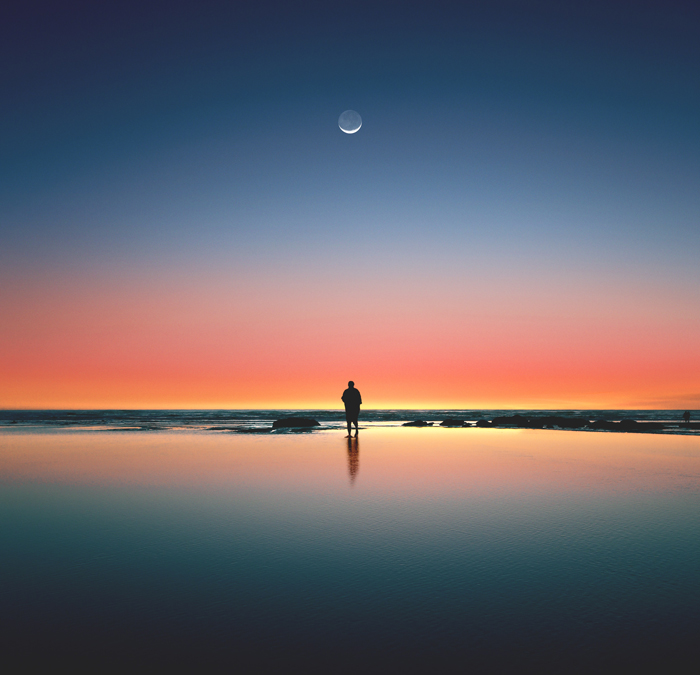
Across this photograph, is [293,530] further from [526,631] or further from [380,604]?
[526,631]

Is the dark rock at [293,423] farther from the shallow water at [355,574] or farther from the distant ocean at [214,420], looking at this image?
the shallow water at [355,574]

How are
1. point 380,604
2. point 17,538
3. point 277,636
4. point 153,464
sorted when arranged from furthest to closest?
1. point 153,464
2. point 17,538
3. point 380,604
4. point 277,636

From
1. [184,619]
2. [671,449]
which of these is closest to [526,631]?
[184,619]

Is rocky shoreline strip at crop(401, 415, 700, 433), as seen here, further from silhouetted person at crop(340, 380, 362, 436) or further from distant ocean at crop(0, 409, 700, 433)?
silhouetted person at crop(340, 380, 362, 436)

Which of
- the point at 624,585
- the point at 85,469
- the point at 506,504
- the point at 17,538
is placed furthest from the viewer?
the point at 85,469

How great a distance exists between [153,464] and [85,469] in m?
1.41

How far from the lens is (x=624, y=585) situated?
11.9 ft

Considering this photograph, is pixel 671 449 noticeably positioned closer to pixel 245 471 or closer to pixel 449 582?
pixel 245 471

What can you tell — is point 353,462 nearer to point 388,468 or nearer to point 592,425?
point 388,468

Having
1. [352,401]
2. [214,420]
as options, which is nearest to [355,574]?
[352,401]

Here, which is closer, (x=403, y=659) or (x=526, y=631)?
(x=403, y=659)

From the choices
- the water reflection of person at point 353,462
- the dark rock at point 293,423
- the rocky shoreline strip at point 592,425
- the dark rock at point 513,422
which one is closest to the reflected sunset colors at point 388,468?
the water reflection of person at point 353,462

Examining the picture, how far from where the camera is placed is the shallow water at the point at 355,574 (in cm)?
271

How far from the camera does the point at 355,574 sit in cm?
389
